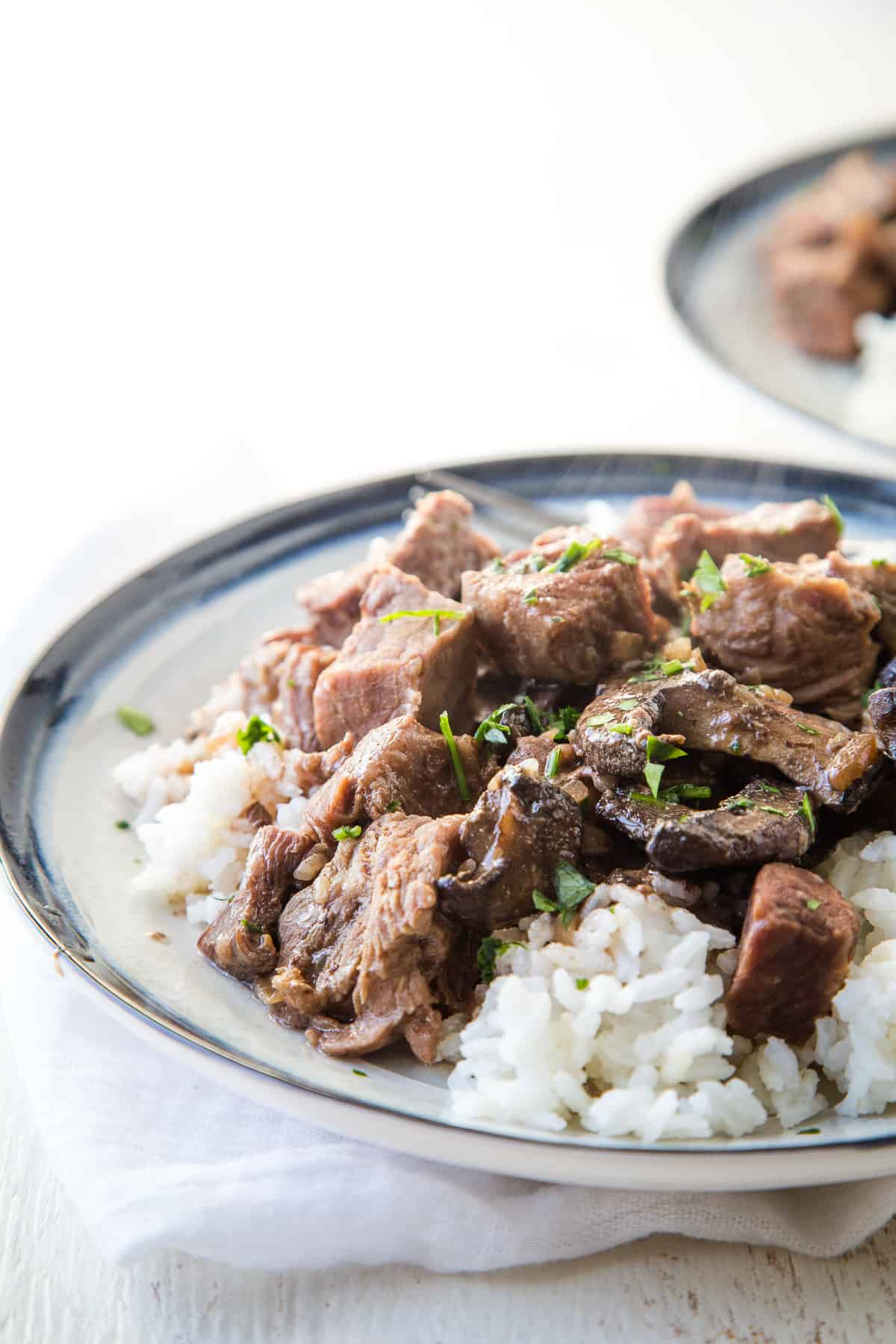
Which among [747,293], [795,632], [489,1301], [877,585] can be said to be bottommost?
[489,1301]

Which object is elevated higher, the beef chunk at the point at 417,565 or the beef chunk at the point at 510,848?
the beef chunk at the point at 417,565

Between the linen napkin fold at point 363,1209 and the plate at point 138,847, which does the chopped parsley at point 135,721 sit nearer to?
the plate at point 138,847

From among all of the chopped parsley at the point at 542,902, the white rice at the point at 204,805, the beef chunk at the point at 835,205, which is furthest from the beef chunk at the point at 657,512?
the beef chunk at the point at 835,205

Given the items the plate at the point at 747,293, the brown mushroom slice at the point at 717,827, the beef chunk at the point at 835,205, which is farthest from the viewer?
the beef chunk at the point at 835,205

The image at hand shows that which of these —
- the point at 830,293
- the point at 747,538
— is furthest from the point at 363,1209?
the point at 830,293

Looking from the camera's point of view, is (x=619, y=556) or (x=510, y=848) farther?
(x=619, y=556)

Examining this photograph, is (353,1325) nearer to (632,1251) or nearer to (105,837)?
(632,1251)

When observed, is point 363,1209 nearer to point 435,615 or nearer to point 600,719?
point 600,719
